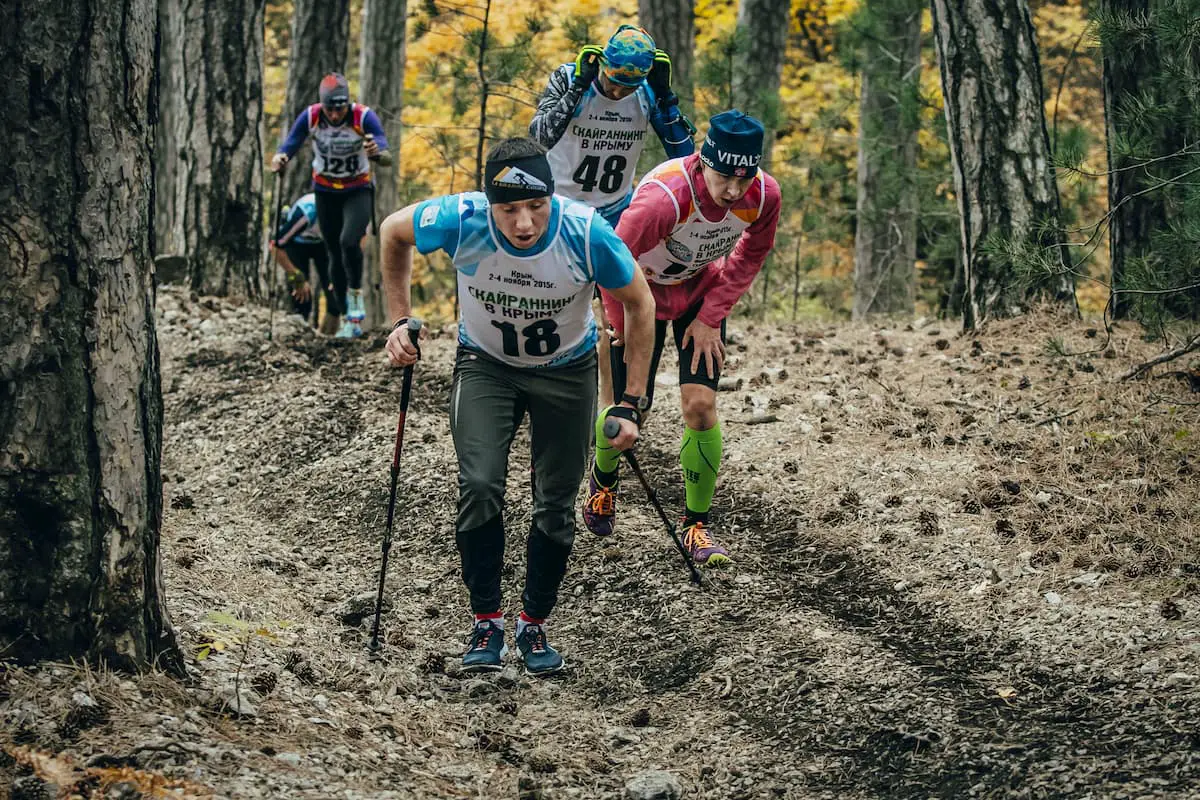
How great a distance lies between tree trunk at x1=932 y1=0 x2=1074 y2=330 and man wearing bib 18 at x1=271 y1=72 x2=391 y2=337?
5.09m

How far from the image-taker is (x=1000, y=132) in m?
9.80

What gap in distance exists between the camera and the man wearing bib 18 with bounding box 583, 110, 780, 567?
6.00 meters

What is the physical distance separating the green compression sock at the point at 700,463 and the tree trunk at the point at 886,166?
9.49 metres

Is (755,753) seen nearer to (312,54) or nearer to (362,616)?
(362,616)

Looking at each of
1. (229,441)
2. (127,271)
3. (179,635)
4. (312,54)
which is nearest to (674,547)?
(179,635)

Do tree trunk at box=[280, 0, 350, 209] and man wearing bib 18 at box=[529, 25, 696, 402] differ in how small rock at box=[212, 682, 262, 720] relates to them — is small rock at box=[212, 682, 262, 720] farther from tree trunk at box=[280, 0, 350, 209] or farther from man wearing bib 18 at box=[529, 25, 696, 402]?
tree trunk at box=[280, 0, 350, 209]

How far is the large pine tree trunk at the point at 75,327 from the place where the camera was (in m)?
3.89

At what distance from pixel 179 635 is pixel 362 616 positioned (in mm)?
1285

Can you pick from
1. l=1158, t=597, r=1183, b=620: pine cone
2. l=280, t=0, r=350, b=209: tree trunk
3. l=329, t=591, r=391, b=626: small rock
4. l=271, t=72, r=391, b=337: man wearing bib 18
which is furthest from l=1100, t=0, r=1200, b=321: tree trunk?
l=280, t=0, r=350, b=209: tree trunk

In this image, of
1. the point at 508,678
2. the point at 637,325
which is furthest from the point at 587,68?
the point at 508,678

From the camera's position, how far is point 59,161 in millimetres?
3916

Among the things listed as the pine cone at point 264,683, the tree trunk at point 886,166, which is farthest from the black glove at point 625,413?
the tree trunk at point 886,166

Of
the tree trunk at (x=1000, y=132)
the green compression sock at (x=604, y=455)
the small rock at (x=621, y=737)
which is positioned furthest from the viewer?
the tree trunk at (x=1000, y=132)

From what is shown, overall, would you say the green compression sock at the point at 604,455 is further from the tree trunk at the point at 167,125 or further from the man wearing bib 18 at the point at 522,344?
the tree trunk at the point at 167,125
